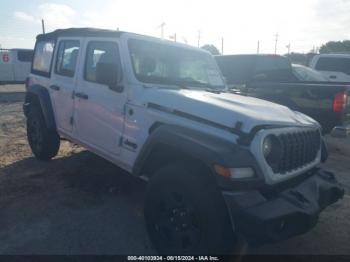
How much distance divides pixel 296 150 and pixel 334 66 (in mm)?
10020

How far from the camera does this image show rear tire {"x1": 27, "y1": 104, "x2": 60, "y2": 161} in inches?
214

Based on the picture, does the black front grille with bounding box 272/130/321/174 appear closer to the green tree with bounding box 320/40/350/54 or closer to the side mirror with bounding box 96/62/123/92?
the side mirror with bounding box 96/62/123/92

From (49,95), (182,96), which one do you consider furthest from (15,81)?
(182,96)

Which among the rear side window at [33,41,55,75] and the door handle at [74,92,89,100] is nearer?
the door handle at [74,92,89,100]

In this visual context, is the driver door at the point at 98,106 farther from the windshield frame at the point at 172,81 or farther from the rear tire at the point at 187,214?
the rear tire at the point at 187,214

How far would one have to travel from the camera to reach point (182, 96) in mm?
3229

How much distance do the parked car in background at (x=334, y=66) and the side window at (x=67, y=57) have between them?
933cm

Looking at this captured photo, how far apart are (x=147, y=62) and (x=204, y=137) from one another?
1.46m

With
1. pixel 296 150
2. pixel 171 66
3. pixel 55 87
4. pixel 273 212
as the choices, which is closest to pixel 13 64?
pixel 55 87

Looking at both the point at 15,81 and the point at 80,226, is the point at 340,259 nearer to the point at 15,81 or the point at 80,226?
the point at 80,226

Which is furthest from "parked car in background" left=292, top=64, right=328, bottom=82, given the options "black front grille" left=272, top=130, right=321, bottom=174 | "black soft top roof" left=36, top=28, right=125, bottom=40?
"black soft top roof" left=36, top=28, right=125, bottom=40

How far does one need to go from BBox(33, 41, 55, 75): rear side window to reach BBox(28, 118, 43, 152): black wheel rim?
855 mm

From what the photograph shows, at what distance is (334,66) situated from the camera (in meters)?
11.7

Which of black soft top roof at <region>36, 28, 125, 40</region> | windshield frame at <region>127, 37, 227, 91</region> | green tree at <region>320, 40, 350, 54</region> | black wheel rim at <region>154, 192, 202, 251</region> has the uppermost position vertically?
green tree at <region>320, 40, 350, 54</region>
